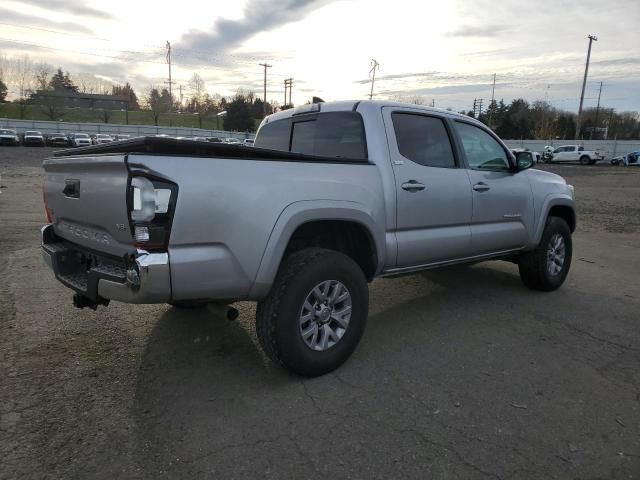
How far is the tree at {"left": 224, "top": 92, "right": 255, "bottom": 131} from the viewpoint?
251ft

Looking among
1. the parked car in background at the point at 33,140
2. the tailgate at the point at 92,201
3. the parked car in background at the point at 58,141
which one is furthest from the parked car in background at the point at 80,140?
the tailgate at the point at 92,201

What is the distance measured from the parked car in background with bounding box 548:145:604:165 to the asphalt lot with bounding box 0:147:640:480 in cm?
4814

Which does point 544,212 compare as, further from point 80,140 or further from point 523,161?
point 80,140

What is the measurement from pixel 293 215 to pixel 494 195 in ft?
8.37

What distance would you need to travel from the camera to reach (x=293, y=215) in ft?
10.3

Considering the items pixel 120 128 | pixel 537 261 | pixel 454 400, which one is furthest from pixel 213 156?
pixel 120 128

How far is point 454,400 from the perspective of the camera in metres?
3.21

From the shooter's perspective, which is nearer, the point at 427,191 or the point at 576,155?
the point at 427,191

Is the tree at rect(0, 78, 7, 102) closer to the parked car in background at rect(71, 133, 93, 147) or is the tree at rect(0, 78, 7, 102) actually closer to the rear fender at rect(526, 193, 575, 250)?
the parked car in background at rect(71, 133, 93, 147)

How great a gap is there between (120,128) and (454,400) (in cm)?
7052

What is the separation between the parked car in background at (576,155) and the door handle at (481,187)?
161ft

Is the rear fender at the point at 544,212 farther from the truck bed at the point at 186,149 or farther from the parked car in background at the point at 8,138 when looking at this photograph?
the parked car in background at the point at 8,138

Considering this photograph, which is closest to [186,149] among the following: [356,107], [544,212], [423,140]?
[356,107]

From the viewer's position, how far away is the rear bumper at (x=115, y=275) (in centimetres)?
268
